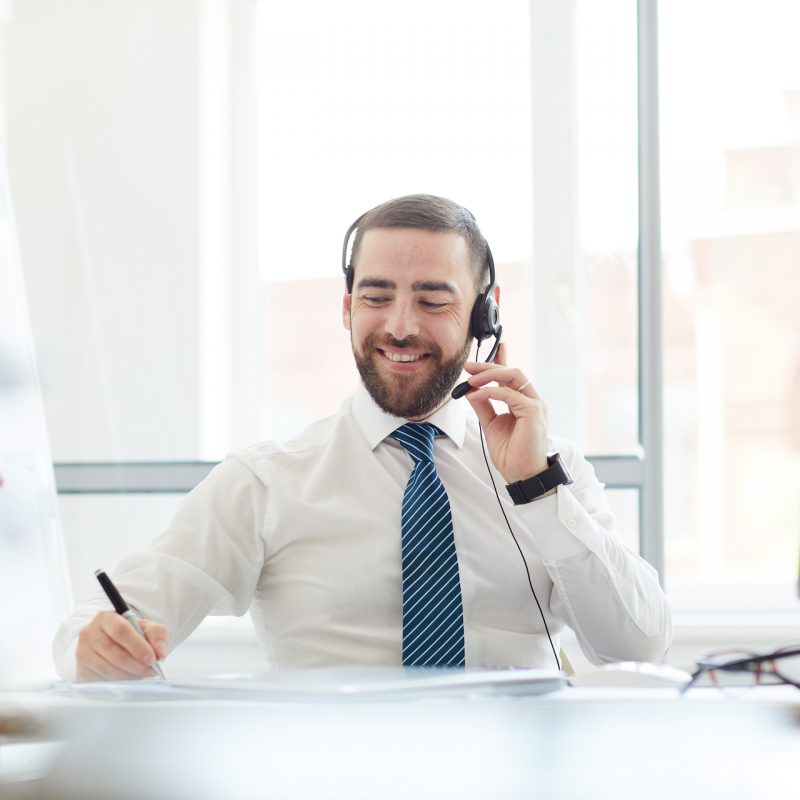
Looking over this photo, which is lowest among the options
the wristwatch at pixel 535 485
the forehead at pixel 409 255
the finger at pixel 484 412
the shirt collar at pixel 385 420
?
the wristwatch at pixel 535 485

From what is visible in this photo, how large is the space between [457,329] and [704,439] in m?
1.05

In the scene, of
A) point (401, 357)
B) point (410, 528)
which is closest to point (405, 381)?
point (401, 357)

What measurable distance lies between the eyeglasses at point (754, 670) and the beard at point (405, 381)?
3.30 ft

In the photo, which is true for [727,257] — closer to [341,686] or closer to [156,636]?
[156,636]

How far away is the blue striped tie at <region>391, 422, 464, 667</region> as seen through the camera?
4.59 ft

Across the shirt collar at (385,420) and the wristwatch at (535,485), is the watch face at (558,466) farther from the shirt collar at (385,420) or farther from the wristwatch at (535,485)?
the shirt collar at (385,420)

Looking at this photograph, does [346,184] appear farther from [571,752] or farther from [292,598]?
[571,752]

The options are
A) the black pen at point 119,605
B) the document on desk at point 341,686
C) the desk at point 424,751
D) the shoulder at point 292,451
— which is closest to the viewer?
the desk at point 424,751

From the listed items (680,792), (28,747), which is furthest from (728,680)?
(28,747)

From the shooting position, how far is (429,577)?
4.73 ft

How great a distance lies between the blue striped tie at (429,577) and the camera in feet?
4.59

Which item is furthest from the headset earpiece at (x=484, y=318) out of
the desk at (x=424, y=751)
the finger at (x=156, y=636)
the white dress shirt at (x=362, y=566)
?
the desk at (x=424, y=751)

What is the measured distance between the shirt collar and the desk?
1.22 m

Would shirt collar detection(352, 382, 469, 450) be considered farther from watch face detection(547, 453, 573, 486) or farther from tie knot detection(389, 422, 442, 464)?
watch face detection(547, 453, 573, 486)
